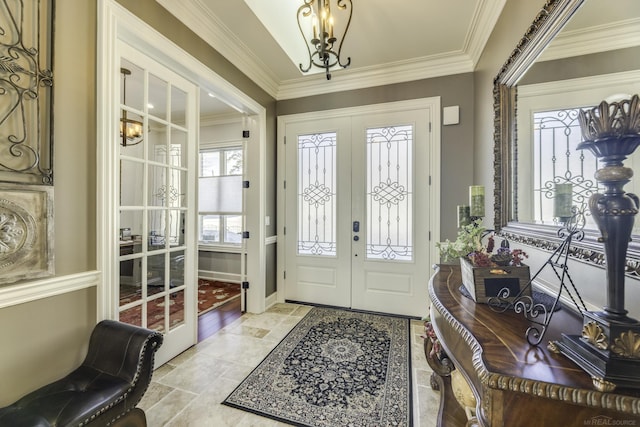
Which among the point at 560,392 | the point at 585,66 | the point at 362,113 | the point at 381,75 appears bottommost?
the point at 560,392

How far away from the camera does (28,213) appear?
53.8 inches

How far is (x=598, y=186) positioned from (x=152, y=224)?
8.70 feet

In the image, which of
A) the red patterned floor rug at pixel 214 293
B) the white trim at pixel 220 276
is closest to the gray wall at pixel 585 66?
the red patterned floor rug at pixel 214 293

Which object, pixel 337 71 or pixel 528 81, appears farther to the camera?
pixel 337 71

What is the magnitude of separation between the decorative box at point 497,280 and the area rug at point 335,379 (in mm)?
1083

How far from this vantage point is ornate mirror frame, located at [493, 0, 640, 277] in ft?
3.29

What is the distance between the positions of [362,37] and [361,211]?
6.05 ft

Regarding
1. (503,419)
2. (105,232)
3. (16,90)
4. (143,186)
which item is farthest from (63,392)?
(503,419)

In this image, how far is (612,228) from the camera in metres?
0.68

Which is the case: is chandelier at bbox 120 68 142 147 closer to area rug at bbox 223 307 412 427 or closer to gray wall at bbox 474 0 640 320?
area rug at bbox 223 307 412 427

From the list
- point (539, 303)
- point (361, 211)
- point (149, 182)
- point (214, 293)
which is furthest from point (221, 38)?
point (214, 293)

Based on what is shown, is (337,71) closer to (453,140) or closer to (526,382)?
(453,140)

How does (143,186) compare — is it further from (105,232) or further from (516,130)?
(516,130)

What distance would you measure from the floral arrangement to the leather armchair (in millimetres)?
1712
